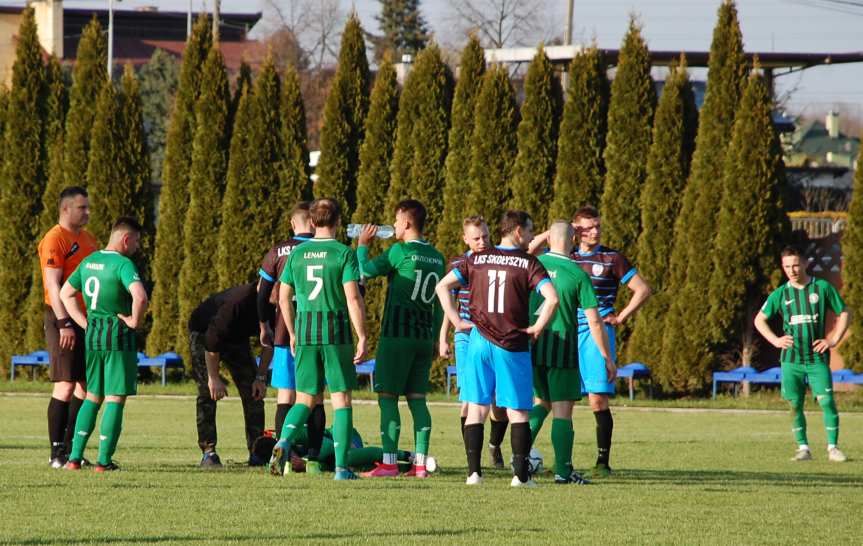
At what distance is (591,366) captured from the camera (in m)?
11.5

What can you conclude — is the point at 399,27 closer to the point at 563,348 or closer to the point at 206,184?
the point at 206,184

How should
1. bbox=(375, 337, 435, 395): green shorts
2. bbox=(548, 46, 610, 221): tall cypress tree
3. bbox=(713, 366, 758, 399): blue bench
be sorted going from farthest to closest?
bbox=(548, 46, 610, 221): tall cypress tree → bbox=(713, 366, 758, 399): blue bench → bbox=(375, 337, 435, 395): green shorts

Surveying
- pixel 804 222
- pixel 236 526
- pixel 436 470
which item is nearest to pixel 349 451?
pixel 436 470

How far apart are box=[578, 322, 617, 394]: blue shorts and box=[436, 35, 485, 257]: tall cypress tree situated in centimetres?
1337

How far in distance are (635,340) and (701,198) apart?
105 inches

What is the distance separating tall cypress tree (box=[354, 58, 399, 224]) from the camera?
84.2 ft

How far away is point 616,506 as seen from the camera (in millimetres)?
8898

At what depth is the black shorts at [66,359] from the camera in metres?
11.3

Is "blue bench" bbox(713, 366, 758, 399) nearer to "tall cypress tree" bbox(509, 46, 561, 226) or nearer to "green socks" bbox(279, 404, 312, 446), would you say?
"tall cypress tree" bbox(509, 46, 561, 226)

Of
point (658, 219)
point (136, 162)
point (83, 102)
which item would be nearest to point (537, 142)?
point (658, 219)

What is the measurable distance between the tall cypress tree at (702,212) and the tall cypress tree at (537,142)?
2565 millimetres

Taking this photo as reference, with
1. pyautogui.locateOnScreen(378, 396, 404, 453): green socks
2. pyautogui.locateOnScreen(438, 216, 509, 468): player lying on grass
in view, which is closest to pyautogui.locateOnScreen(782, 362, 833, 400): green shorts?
pyautogui.locateOnScreen(438, 216, 509, 468): player lying on grass

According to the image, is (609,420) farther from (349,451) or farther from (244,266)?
(244,266)

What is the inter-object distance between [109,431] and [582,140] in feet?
49.6
